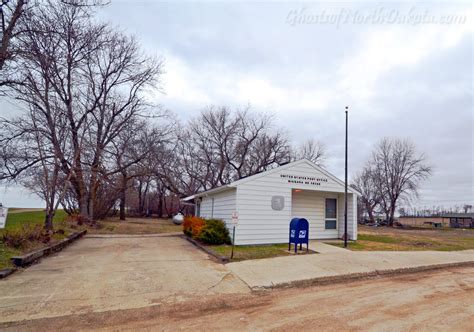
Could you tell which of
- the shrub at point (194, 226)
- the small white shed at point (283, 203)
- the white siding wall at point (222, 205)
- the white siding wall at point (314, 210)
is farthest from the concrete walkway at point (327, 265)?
the shrub at point (194, 226)

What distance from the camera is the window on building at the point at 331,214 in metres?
14.9

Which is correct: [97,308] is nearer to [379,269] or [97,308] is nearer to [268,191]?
[379,269]

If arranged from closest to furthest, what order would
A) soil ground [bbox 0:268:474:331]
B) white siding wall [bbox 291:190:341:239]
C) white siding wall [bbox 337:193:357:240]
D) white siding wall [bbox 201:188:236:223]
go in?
soil ground [bbox 0:268:474:331], white siding wall [bbox 201:188:236:223], white siding wall [bbox 337:193:357:240], white siding wall [bbox 291:190:341:239]

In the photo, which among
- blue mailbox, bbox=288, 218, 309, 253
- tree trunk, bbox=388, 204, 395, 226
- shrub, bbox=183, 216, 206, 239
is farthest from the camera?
tree trunk, bbox=388, 204, 395, 226

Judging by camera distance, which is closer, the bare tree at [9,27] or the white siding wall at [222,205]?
the bare tree at [9,27]

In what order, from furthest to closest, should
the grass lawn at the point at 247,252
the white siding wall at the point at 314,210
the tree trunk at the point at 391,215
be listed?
the tree trunk at the point at 391,215, the white siding wall at the point at 314,210, the grass lawn at the point at 247,252

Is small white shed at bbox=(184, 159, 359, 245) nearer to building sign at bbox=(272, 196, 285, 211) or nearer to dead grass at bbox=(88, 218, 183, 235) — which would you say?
building sign at bbox=(272, 196, 285, 211)

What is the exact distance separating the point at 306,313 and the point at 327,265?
3.65m

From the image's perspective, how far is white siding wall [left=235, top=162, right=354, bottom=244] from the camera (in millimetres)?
11945

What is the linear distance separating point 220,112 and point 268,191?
23.6 meters

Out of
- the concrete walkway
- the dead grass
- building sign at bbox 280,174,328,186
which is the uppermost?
building sign at bbox 280,174,328,186

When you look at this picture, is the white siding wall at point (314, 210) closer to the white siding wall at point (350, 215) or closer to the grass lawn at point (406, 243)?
the white siding wall at point (350, 215)

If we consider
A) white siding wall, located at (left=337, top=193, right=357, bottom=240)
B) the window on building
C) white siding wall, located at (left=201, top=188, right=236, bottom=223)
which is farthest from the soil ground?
the window on building

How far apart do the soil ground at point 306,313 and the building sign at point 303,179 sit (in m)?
6.80
